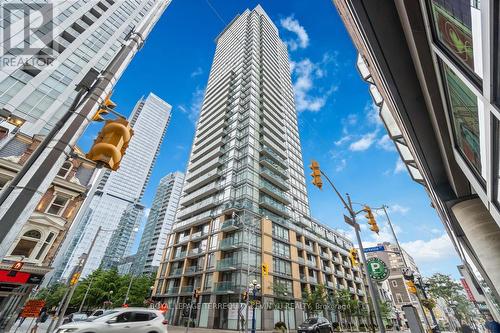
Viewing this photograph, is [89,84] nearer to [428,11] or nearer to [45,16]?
[428,11]

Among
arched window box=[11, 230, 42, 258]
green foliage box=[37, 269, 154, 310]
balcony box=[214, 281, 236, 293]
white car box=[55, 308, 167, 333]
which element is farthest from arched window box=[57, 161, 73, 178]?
green foliage box=[37, 269, 154, 310]

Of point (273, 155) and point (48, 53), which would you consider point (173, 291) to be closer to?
point (273, 155)

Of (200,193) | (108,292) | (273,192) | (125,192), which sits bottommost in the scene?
(108,292)

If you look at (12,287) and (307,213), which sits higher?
(307,213)

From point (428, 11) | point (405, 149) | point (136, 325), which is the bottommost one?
point (136, 325)

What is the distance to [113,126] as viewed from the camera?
10.6ft

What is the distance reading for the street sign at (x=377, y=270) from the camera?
9.80 m

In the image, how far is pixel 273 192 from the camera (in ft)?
133

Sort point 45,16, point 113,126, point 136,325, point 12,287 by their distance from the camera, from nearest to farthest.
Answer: point 113,126 → point 136,325 → point 12,287 → point 45,16

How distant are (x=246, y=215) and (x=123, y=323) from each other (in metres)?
25.9

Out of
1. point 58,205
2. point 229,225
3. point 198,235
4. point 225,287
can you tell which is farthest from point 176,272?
point 58,205

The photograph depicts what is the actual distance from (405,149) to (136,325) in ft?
43.5

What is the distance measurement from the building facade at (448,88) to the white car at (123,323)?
37.1 feet

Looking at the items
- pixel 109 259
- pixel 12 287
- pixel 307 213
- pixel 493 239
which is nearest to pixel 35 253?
pixel 12 287
